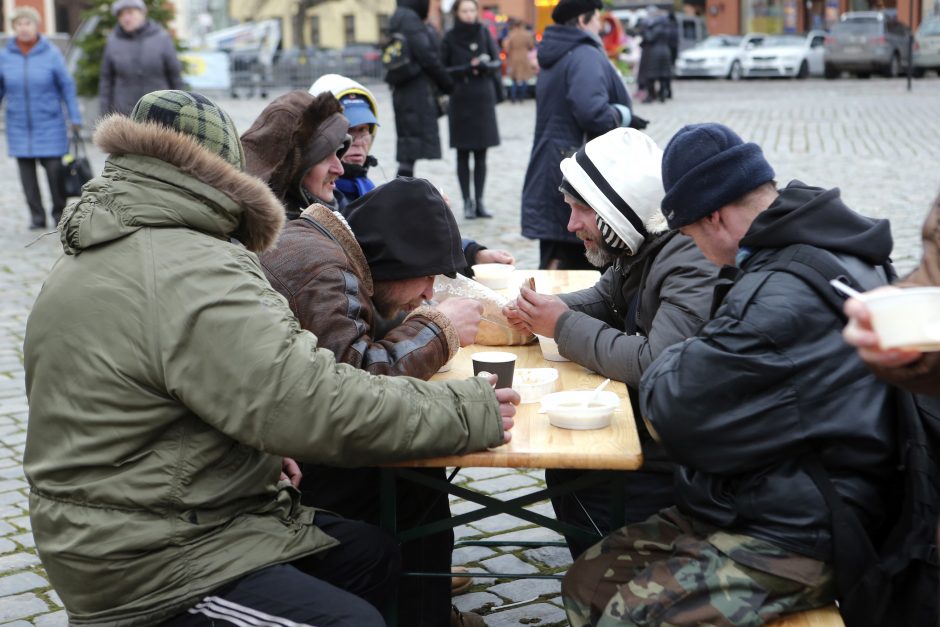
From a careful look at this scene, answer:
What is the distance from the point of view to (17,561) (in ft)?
14.0

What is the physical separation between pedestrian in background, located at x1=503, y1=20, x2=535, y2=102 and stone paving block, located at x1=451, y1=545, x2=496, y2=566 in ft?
74.0

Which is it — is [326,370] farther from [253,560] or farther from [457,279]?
[457,279]

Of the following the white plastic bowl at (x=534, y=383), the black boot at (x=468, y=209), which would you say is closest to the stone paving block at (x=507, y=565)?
the white plastic bowl at (x=534, y=383)

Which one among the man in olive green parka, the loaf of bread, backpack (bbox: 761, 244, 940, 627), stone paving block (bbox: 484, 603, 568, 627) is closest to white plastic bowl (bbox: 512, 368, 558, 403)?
the loaf of bread

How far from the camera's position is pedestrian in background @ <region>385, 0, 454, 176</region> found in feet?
34.0

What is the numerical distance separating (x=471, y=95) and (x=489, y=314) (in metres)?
7.41

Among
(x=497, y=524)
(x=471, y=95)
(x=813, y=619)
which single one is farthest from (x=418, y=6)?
(x=813, y=619)

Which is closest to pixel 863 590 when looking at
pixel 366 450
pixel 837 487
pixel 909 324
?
pixel 837 487

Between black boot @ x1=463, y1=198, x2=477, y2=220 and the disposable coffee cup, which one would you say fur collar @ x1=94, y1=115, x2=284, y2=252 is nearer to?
the disposable coffee cup

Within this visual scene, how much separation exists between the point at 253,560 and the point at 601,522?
50.7 inches

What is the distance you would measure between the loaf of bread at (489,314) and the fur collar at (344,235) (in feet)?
1.74

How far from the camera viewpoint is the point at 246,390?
2377mm

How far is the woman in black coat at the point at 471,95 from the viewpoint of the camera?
10828mm

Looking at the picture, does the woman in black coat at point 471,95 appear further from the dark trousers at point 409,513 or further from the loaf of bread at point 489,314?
the dark trousers at point 409,513
